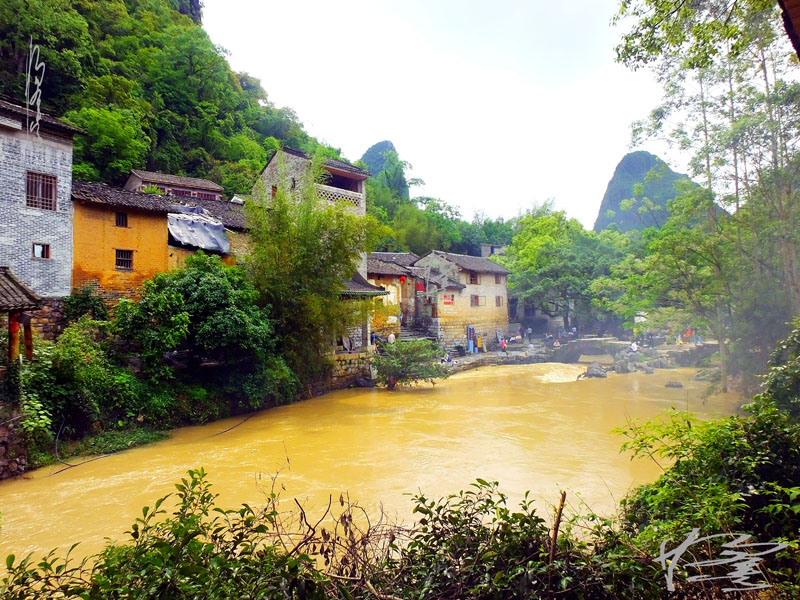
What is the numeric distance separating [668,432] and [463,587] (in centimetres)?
253

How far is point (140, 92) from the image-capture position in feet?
79.4

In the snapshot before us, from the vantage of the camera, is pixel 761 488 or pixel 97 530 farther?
pixel 97 530

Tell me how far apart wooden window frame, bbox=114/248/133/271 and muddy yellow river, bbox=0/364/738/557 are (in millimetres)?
5024

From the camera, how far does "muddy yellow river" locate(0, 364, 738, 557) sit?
6320 mm

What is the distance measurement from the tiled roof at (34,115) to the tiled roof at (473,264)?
1841cm

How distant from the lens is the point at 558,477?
733 centimetres

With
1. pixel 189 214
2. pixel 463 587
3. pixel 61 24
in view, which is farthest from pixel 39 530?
pixel 61 24

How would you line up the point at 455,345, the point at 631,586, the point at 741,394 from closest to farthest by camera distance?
1. the point at 631,586
2. the point at 741,394
3. the point at 455,345

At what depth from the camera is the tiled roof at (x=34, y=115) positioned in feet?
32.8

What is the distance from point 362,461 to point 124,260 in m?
8.96

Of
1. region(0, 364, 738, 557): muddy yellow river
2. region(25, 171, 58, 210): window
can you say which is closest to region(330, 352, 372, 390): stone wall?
region(0, 364, 738, 557): muddy yellow river

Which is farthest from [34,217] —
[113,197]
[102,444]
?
[102,444]

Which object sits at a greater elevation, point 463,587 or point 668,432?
point 668,432

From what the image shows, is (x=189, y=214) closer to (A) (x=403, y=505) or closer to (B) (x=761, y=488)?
(A) (x=403, y=505)
